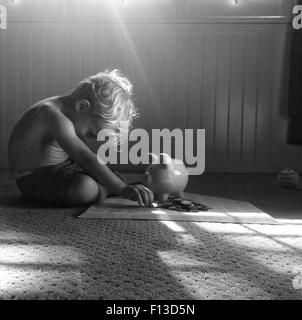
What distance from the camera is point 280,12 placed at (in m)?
2.29

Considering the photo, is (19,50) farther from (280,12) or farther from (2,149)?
(280,12)

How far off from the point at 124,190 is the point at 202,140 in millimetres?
1142

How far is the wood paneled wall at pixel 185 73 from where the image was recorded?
2299 mm

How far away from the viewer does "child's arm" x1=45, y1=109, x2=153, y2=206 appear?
124cm

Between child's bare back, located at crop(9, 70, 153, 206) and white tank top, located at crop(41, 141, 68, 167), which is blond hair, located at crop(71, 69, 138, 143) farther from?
white tank top, located at crop(41, 141, 68, 167)

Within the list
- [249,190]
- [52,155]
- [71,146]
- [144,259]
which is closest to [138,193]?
[71,146]

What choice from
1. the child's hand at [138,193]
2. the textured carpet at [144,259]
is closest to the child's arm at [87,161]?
the child's hand at [138,193]

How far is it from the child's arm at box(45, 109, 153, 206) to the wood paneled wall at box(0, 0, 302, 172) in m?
1.07

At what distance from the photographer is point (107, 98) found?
4.34ft

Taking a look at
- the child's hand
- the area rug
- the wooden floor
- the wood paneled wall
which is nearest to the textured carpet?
the area rug

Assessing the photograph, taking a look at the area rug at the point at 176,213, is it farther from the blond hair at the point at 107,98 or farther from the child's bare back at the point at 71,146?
the blond hair at the point at 107,98

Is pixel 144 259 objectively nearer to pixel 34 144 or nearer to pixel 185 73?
pixel 34 144

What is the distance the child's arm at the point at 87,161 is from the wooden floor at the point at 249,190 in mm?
258
